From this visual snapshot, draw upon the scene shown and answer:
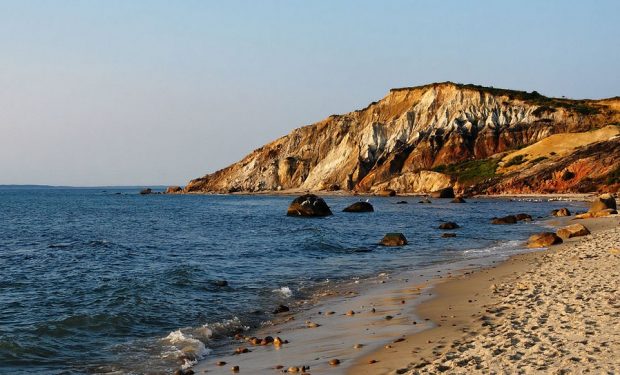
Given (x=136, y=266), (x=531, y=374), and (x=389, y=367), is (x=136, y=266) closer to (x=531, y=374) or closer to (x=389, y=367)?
(x=389, y=367)

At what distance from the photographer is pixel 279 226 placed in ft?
161

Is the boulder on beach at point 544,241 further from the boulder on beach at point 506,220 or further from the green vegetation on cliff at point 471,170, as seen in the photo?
the green vegetation on cliff at point 471,170

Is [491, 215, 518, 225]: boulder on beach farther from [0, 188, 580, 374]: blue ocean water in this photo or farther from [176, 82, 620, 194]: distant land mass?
[176, 82, 620, 194]: distant land mass

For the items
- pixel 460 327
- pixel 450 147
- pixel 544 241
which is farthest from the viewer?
pixel 450 147

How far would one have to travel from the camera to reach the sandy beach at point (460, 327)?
991 centimetres

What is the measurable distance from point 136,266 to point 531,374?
21.1 meters

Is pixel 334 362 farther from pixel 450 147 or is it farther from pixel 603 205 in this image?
pixel 450 147

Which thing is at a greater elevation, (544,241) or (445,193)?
(445,193)

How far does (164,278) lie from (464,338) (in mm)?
13868

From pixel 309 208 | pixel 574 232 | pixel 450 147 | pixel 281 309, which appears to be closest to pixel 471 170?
pixel 450 147

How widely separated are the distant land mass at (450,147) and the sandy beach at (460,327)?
224 feet

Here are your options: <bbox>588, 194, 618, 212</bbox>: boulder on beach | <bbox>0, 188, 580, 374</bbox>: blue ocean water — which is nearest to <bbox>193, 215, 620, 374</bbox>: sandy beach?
<bbox>0, 188, 580, 374</bbox>: blue ocean water

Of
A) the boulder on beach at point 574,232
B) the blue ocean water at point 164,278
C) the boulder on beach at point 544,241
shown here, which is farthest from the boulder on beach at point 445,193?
the boulder on beach at point 544,241

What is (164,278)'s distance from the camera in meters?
22.5
